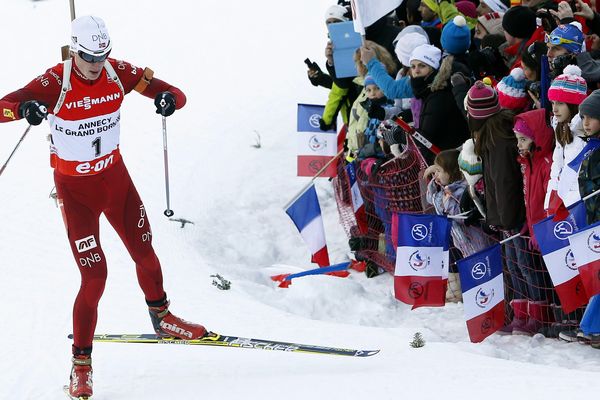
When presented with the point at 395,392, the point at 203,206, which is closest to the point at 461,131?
the point at 395,392

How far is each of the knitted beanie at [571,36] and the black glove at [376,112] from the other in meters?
2.07

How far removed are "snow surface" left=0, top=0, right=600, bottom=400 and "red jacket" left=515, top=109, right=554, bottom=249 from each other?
911 mm

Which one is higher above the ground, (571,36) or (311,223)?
(571,36)

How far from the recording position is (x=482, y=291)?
6.86 meters

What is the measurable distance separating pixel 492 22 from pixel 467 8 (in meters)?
1.24

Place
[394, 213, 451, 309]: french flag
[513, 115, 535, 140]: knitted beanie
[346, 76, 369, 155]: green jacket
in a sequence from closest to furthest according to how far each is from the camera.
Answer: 1. [513, 115, 535, 140]: knitted beanie
2. [394, 213, 451, 309]: french flag
3. [346, 76, 369, 155]: green jacket

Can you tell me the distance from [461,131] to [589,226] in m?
2.33

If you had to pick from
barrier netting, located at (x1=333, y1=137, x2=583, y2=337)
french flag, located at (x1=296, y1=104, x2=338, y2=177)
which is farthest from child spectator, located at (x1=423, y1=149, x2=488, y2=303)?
french flag, located at (x1=296, y1=104, x2=338, y2=177)

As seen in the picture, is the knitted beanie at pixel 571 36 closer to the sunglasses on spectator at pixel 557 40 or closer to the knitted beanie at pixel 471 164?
the sunglasses on spectator at pixel 557 40

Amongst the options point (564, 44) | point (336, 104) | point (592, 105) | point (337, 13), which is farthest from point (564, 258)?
point (337, 13)

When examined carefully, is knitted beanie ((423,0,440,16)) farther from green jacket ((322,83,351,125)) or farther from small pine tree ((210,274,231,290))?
small pine tree ((210,274,231,290))

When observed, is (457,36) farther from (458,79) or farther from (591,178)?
(591,178)

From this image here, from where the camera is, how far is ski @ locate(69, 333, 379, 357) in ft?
21.3

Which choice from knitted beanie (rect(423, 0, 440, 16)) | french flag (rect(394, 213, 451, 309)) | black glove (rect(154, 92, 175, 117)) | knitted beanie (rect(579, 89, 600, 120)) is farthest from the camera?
knitted beanie (rect(423, 0, 440, 16))
